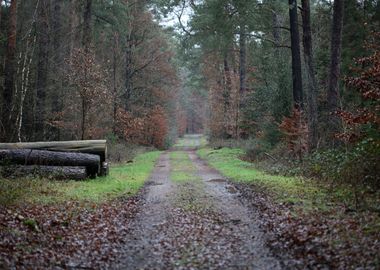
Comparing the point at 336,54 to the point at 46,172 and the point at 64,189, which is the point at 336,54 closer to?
the point at 64,189

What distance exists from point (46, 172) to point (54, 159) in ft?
1.97

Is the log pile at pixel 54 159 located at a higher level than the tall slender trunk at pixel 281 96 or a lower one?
lower

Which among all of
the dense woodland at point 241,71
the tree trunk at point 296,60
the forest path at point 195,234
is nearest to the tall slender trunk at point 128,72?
the dense woodland at point 241,71

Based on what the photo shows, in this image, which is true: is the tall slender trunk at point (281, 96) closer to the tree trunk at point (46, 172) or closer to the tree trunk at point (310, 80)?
the tree trunk at point (310, 80)

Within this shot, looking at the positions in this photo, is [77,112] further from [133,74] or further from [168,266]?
[168,266]

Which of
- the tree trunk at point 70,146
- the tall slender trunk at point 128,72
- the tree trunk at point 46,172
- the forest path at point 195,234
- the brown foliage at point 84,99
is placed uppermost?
the tall slender trunk at point 128,72

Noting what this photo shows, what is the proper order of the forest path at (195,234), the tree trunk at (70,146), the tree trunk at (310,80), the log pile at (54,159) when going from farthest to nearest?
the tree trunk at (310,80), the tree trunk at (70,146), the log pile at (54,159), the forest path at (195,234)

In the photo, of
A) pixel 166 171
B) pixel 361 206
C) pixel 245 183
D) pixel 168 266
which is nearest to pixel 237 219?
pixel 361 206

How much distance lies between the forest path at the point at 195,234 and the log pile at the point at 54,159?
348 centimetres

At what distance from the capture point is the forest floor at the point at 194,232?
7.02 meters

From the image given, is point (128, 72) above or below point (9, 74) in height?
above

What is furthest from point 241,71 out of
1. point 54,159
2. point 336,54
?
point 54,159

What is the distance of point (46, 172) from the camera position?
15797 millimetres

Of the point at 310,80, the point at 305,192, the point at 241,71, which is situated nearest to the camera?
the point at 305,192
